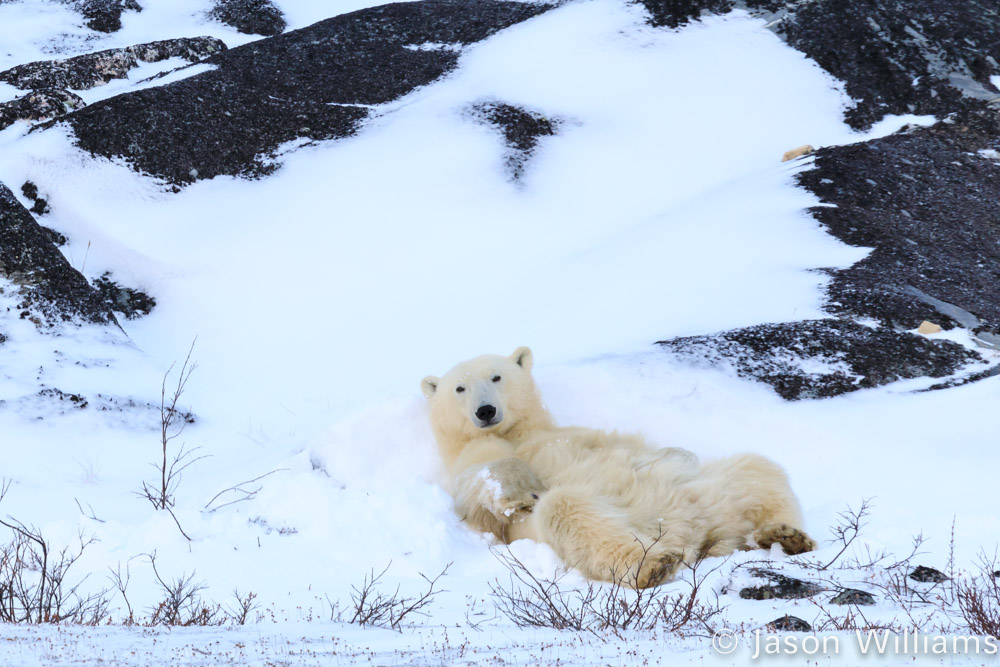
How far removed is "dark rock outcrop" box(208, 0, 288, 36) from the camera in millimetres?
22031

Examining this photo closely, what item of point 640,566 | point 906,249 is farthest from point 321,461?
point 906,249

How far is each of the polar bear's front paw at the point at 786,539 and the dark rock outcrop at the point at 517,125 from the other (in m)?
10.1

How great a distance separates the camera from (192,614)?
11.8ft

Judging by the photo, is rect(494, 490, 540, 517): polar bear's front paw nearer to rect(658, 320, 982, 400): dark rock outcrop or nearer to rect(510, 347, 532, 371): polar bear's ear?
rect(510, 347, 532, 371): polar bear's ear

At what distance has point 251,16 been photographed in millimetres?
22344

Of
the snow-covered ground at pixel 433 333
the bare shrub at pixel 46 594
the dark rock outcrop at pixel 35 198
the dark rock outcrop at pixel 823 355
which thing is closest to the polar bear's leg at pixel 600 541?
the snow-covered ground at pixel 433 333

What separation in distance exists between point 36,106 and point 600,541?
43.9 feet

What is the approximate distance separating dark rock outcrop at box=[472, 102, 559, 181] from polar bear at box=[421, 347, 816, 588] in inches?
340

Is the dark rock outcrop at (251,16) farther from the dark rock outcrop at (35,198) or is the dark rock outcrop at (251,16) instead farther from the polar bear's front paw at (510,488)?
the polar bear's front paw at (510,488)

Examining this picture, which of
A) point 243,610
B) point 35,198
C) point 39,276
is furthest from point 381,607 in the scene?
point 35,198

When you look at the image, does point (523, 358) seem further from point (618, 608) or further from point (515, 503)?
point (618, 608)

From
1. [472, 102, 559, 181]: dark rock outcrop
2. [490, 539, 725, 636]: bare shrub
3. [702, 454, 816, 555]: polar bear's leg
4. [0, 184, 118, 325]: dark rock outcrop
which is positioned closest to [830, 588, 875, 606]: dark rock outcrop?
[490, 539, 725, 636]: bare shrub

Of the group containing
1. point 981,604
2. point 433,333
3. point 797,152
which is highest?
point 981,604

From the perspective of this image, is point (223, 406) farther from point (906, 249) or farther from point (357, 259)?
point (906, 249)
